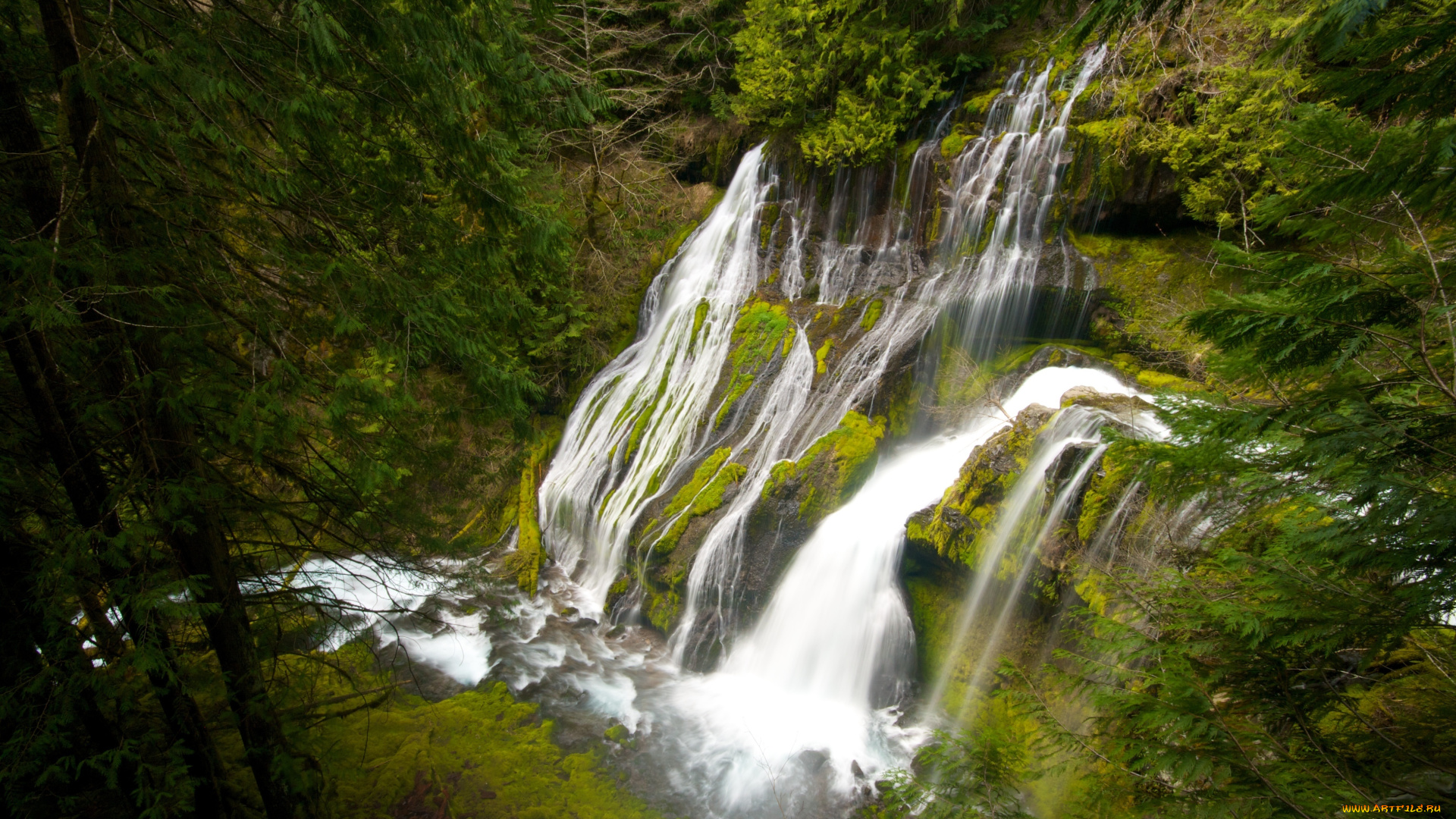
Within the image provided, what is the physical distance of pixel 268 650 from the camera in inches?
129

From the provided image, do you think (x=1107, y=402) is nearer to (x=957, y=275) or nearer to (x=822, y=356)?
(x=957, y=275)

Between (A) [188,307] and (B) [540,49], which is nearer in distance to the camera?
(A) [188,307]

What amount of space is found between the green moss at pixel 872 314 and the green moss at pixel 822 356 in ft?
1.90

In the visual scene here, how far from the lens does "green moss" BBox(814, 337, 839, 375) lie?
909 cm

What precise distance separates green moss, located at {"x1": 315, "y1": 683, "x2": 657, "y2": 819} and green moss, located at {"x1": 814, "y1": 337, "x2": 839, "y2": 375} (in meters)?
6.01

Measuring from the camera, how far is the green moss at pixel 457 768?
166 inches

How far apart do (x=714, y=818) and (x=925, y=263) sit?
8.51 meters

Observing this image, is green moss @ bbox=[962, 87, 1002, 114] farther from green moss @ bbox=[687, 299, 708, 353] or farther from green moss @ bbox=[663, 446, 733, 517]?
green moss @ bbox=[663, 446, 733, 517]

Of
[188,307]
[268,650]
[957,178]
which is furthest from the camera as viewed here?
[957,178]

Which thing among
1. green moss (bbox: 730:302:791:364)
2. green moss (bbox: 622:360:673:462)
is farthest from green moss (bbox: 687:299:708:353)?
green moss (bbox: 730:302:791:364)

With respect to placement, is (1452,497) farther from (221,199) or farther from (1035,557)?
(221,199)

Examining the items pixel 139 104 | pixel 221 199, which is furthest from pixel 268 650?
pixel 139 104

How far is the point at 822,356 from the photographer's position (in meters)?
9.23

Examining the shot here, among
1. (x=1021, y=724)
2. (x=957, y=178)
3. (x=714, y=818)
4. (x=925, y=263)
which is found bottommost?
(x=714, y=818)
